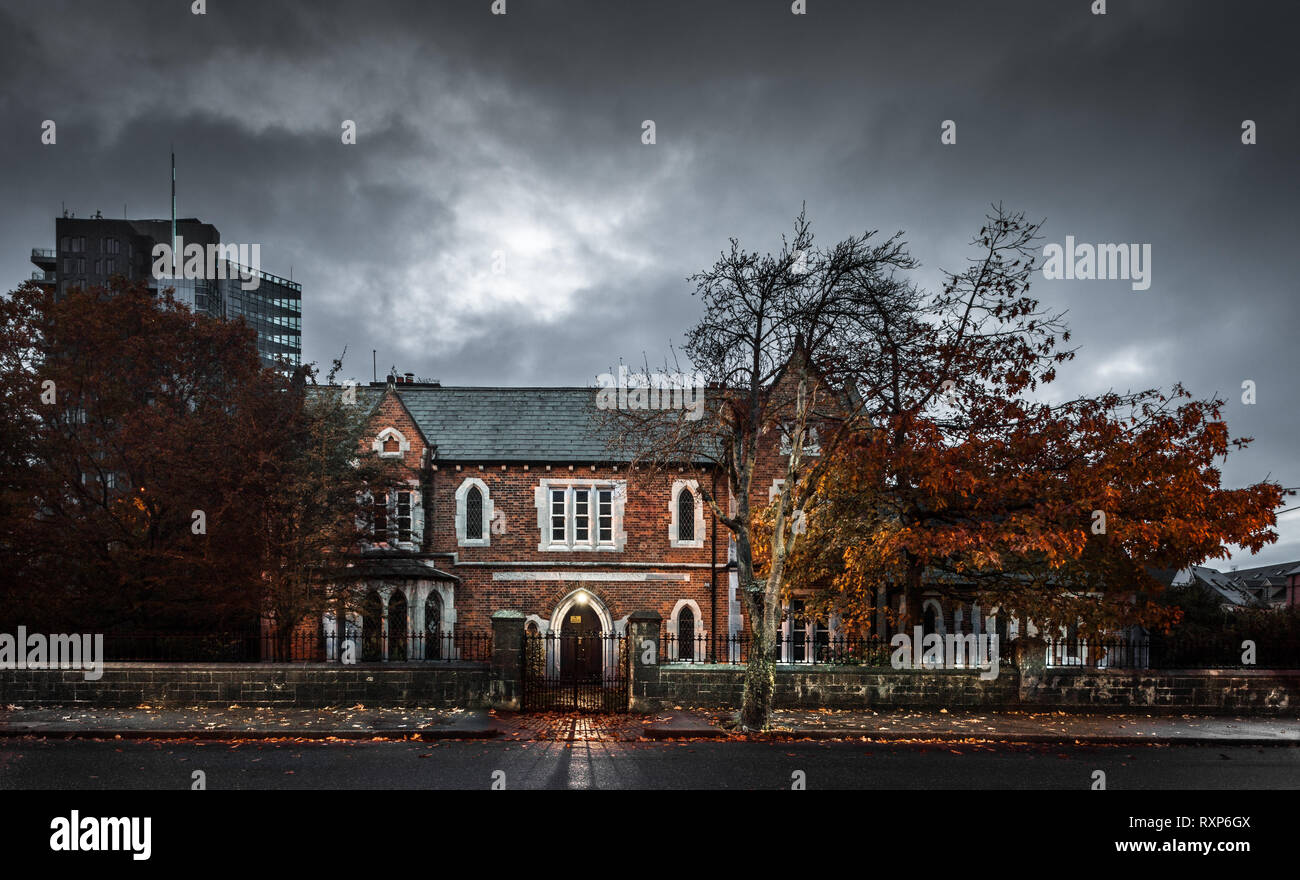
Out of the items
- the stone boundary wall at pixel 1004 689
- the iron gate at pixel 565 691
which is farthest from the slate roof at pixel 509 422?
the stone boundary wall at pixel 1004 689

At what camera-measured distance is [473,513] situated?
28.3m

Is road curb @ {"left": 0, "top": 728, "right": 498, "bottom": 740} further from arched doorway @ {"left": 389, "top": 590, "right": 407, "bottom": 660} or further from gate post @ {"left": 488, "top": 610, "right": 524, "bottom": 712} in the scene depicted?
arched doorway @ {"left": 389, "top": 590, "right": 407, "bottom": 660}

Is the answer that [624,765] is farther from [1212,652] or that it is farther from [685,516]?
[685,516]

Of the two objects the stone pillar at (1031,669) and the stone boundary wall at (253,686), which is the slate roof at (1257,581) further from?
the stone boundary wall at (253,686)

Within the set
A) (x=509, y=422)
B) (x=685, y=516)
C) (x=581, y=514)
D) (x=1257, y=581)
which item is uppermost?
(x=509, y=422)

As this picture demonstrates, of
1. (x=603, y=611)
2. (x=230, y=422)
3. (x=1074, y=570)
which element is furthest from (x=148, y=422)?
(x=1074, y=570)

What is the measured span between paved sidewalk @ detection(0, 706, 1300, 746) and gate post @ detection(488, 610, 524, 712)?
45 centimetres

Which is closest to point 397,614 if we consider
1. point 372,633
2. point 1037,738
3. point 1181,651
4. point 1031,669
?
point 372,633

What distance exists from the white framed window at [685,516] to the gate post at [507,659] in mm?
11612

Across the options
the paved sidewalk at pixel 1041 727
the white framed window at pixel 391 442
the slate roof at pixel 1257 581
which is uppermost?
the white framed window at pixel 391 442

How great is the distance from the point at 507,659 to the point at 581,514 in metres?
11.4

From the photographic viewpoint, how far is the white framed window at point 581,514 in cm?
2800

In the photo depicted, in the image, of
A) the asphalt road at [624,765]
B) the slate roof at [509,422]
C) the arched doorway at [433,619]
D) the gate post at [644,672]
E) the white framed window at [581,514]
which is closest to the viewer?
the asphalt road at [624,765]
